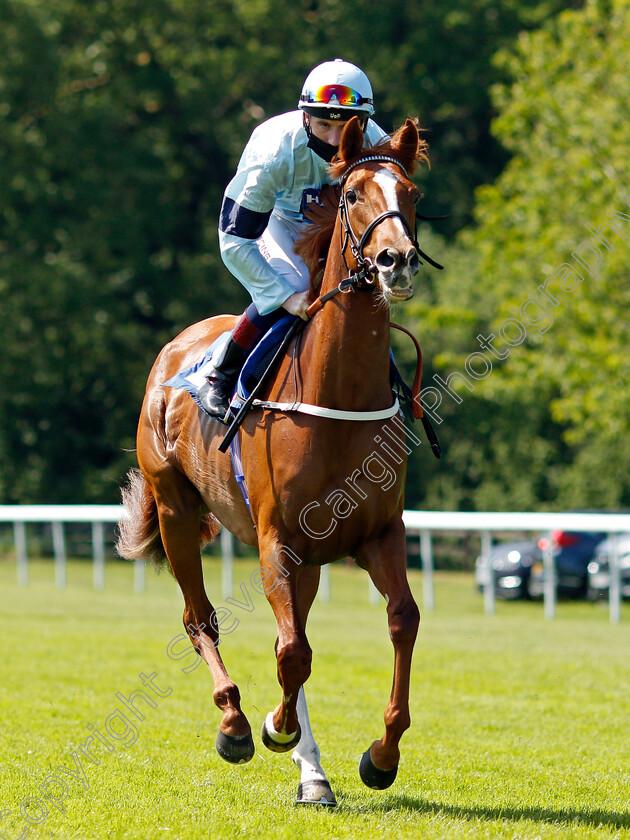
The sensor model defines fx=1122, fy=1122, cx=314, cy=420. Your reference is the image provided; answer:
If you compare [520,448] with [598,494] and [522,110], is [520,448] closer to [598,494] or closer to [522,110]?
[598,494]

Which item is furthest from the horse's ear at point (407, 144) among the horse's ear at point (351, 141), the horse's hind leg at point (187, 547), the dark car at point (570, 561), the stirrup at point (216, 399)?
the dark car at point (570, 561)

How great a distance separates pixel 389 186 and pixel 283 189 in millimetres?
850

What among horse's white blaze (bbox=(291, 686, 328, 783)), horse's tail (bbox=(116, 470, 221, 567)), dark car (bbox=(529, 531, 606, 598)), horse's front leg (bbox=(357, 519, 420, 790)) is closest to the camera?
horse's front leg (bbox=(357, 519, 420, 790))

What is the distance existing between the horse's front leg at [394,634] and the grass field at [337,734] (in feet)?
0.74

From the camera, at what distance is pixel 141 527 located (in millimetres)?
6355

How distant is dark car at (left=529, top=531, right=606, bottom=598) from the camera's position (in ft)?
52.5

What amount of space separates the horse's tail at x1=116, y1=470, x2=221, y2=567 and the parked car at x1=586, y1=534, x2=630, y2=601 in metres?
10.4

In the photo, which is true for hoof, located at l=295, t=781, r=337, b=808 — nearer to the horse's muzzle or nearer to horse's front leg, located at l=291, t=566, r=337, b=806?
horse's front leg, located at l=291, t=566, r=337, b=806

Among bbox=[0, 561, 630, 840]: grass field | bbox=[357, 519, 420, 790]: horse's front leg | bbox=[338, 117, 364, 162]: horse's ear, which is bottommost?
bbox=[0, 561, 630, 840]: grass field

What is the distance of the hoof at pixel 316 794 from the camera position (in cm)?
477

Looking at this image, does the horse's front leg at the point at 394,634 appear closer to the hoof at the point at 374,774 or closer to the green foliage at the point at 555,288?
the hoof at the point at 374,774

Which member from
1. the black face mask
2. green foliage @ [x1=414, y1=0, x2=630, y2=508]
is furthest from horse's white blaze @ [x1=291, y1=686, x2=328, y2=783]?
green foliage @ [x1=414, y1=0, x2=630, y2=508]

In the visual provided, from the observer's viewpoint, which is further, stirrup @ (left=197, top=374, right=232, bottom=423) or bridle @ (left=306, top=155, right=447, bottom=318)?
stirrup @ (left=197, top=374, right=232, bottom=423)

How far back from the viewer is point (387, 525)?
4.61 m
